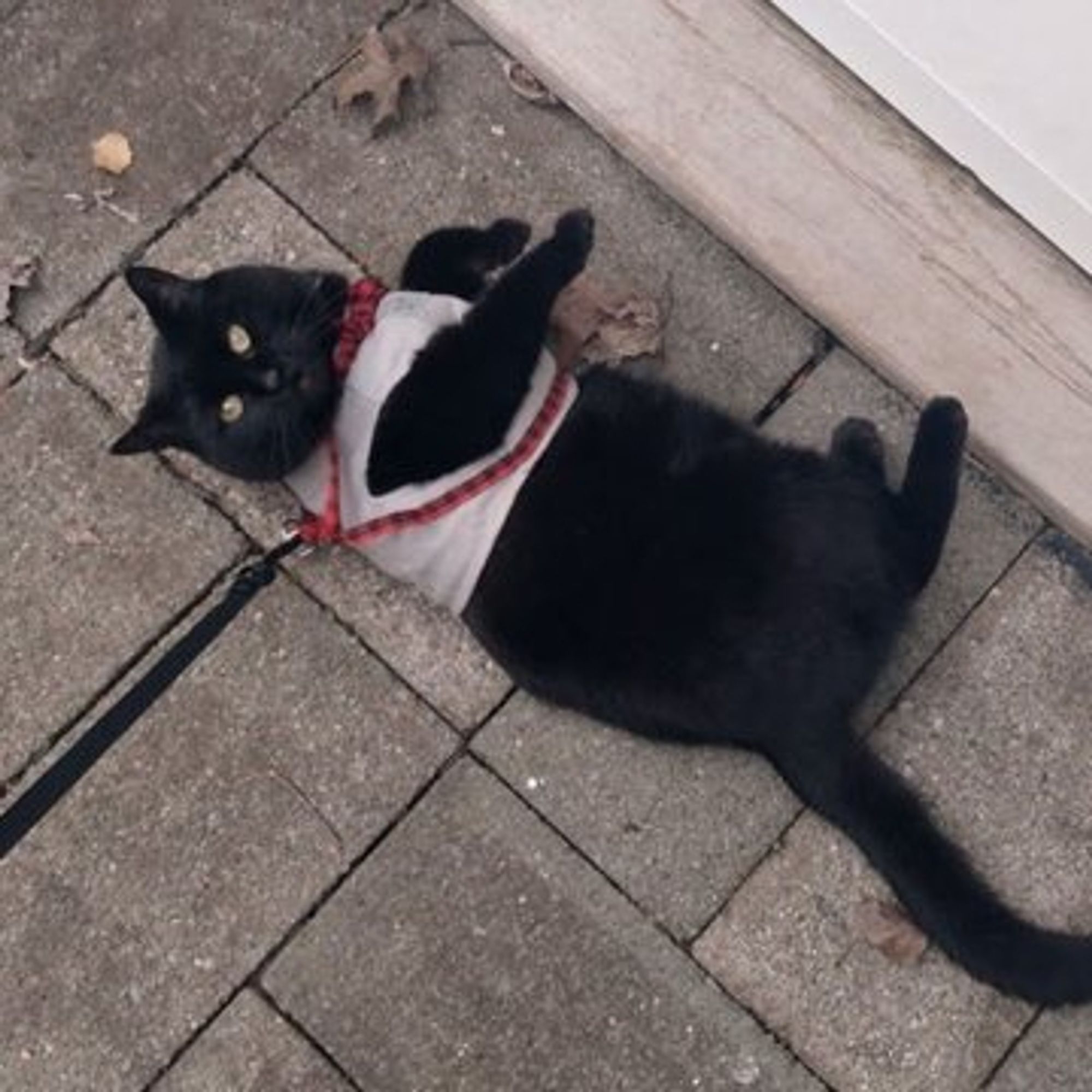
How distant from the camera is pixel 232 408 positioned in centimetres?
245

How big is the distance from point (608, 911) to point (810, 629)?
0.59 m

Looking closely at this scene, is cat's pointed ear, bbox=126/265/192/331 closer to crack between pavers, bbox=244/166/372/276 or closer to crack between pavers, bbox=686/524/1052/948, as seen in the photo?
crack between pavers, bbox=244/166/372/276

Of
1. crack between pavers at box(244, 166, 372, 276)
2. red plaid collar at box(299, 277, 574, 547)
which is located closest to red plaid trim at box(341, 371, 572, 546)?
red plaid collar at box(299, 277, 574, 547)

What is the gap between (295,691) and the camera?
275 centimetres

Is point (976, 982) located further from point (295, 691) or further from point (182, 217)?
point (182, 217)

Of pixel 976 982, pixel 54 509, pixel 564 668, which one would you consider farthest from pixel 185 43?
pixel 976 982

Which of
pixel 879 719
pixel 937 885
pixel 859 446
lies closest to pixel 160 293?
pixel 859 446

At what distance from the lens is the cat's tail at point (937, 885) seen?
2.44m

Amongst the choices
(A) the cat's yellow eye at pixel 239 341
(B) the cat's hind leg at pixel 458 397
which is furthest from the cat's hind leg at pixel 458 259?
(A) the cat's yellow eye at pixel 239 341

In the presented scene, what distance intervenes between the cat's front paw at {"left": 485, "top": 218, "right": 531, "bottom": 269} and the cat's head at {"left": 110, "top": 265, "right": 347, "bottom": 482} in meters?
0.36

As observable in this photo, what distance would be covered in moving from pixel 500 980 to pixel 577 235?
1.13 m

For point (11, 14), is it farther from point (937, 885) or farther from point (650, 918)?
point (937, 885)

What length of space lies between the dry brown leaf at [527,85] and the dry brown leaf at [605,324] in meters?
0.34

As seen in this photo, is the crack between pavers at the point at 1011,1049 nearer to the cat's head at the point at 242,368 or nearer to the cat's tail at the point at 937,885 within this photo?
the cat's tail at the point at 937,885
